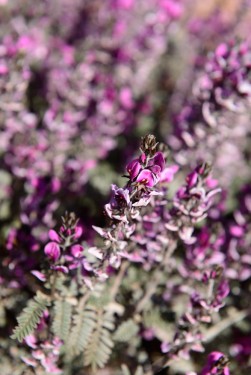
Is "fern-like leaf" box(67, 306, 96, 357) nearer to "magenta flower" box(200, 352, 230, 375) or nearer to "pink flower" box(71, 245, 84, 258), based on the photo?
"pink flower" box(71, 245, 84, 258)

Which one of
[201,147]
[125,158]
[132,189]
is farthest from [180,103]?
[132,189]

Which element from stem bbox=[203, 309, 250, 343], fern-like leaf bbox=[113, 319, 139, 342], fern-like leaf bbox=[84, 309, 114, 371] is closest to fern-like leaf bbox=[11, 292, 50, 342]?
fern-like leaf bbox=[84, 309, 114, 371]

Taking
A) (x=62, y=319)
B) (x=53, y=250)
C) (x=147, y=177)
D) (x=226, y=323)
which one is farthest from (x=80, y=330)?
(x=226, y=323)

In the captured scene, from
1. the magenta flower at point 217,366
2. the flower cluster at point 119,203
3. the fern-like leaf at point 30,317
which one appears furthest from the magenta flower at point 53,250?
the magenta flower at point 217,366

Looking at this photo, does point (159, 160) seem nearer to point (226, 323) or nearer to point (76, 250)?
point (76, 250)

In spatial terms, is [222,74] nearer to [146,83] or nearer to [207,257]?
[207,257]

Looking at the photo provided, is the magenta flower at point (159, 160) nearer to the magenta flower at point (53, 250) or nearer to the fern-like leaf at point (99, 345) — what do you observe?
the magenta flower at point (53, 250)
